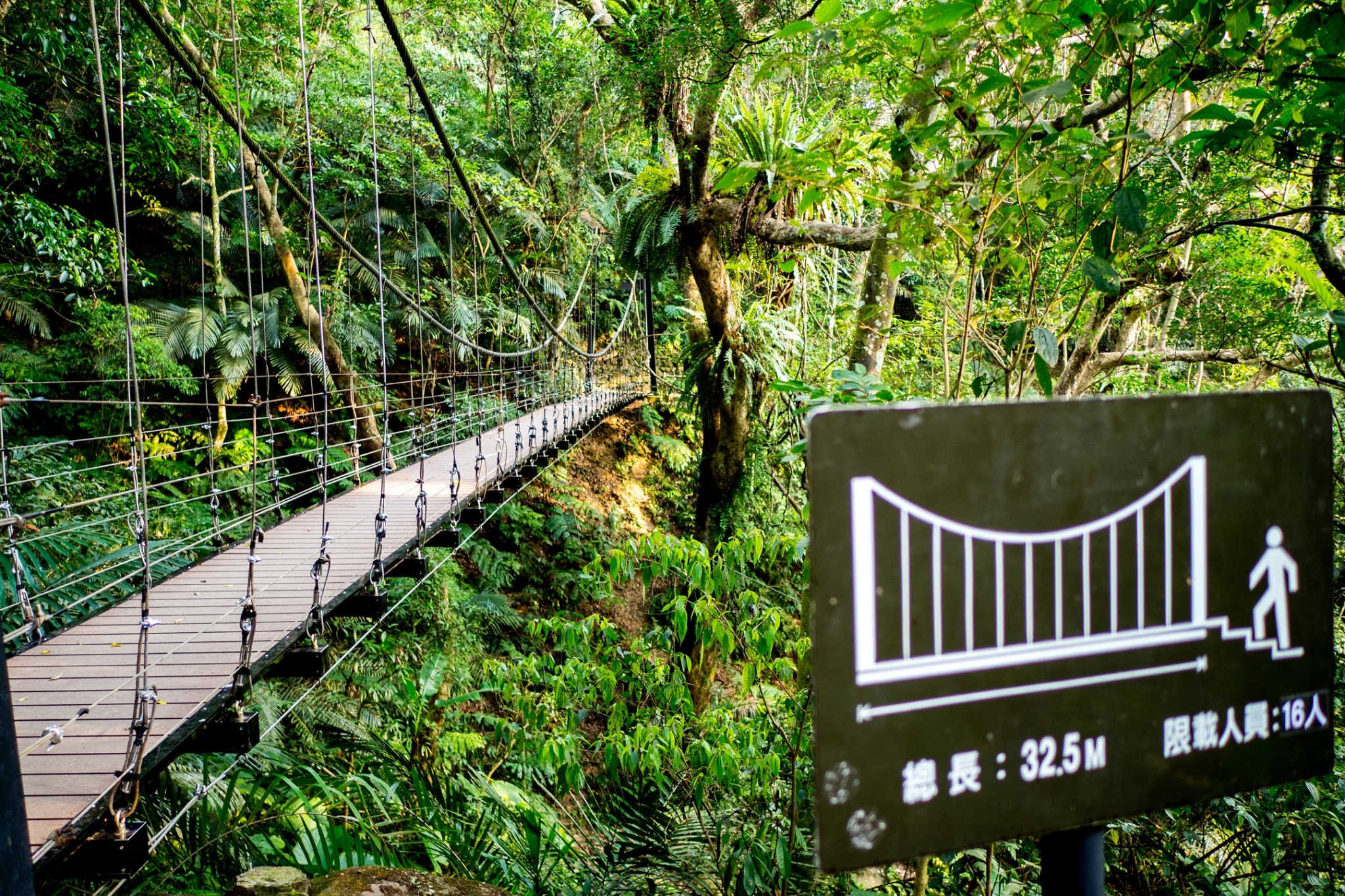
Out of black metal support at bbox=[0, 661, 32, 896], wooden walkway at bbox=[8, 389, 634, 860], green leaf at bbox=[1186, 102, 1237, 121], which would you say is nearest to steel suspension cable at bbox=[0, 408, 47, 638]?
wooden walkway at bbox=[8, 389, 634, 860]

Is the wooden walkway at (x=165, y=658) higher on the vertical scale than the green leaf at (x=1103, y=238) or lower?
lower

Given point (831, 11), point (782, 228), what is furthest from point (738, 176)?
point (782, 228)

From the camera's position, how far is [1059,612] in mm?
449

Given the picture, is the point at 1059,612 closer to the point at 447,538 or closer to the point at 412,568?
the point at 412,568

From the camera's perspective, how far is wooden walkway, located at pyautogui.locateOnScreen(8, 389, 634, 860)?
1282mm

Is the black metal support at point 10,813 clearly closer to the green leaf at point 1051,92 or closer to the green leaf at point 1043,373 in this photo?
the green leaf at point 1043,373

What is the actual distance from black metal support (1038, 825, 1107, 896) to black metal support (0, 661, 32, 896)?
71 cm

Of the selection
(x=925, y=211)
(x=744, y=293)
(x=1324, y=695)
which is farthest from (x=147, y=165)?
(x=1324, y=695)

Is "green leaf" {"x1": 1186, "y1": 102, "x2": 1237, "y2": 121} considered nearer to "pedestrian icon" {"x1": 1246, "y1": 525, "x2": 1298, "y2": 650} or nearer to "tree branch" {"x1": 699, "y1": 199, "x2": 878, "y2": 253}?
"pedestrian icon" {"x1": 1246, "y1": 525, "x2": 1298, "y2": 650}

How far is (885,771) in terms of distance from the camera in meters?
0.42

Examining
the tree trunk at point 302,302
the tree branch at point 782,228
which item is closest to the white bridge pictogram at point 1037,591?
the tree branch at point 782,228

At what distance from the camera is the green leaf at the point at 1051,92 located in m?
0.80

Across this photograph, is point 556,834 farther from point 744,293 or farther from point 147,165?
point 744,293

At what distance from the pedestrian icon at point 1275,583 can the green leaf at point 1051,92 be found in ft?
1.71
